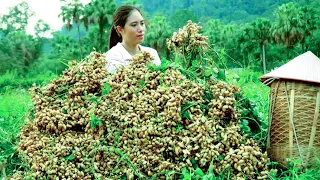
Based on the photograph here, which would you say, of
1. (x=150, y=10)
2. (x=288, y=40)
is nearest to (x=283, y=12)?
(x=288, y=40)

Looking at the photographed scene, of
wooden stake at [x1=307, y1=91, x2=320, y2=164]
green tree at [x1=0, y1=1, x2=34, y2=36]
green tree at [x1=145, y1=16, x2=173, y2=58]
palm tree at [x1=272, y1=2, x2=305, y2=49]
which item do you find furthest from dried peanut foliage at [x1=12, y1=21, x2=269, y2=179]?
green tree at [x1=0, y1=1, x2=34, y2=36]

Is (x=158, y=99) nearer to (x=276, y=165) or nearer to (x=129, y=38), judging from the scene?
(x=276, y=165)

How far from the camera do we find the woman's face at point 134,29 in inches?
199

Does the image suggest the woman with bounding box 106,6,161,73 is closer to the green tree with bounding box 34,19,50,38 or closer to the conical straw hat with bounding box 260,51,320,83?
the conical straw hat with bounding box 260,51,320,83

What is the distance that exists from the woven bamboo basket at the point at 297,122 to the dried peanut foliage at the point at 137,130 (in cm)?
26

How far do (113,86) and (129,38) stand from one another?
1.60 meters

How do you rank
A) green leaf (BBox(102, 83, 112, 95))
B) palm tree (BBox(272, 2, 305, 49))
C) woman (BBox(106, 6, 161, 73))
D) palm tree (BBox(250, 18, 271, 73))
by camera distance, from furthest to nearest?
palm tree (BBox(250, 18, 271, 73)) → palm tree (BBox(272, 2, 305, 49)) → woman (BBox(106, 6, 161, 73)) → green leaf (BBox(102, 83, 112, 95))

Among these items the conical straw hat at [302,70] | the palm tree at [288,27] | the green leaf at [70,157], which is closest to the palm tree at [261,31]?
the palm tree at [288,27]

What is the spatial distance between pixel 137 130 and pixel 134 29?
6.59ft

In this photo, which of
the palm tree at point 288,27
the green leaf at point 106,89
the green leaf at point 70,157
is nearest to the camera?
the green leaf at point 70,157

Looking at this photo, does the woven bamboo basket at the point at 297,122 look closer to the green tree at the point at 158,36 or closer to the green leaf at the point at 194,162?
the green leaf at the point at 194,162

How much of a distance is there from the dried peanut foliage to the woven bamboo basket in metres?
0.26

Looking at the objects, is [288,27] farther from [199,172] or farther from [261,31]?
[199,172]

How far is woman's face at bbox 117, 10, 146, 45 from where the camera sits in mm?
5062
